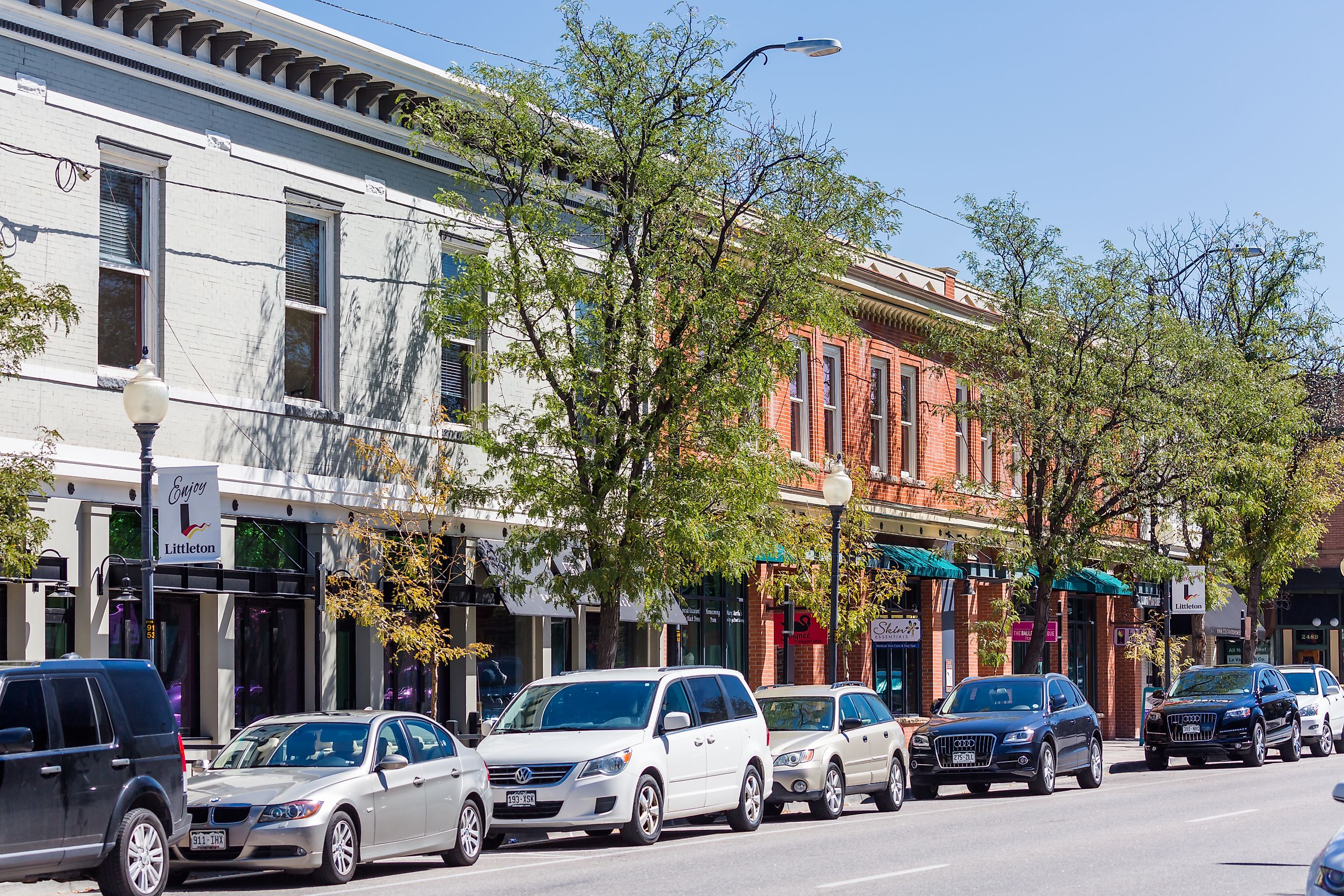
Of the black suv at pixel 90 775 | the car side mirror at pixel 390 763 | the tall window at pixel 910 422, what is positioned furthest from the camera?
the tall window at pixel 910 422

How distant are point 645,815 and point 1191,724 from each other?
16.6 meters

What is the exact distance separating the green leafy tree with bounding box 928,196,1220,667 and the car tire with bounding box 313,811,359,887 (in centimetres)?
1916

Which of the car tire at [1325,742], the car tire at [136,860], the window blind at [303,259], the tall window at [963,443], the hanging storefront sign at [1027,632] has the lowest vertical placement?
the car tire at [1325,742]

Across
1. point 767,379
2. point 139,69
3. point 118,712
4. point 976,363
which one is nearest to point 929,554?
point 976,363

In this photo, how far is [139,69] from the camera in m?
20.4

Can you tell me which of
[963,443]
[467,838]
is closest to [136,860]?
[467,838]

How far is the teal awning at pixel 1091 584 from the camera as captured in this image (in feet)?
133

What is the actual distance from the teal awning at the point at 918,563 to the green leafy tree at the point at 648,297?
1197cm

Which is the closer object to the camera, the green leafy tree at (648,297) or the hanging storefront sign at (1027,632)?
the green leafy tree at (648,297)

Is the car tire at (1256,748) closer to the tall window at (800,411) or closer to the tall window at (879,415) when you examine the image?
the tall window at (879,415)

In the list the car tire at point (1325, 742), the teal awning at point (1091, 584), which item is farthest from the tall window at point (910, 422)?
the car tire at point (1325, 742)

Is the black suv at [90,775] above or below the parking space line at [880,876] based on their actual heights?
above

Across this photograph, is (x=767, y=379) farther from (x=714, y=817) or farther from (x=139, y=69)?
(x=139, y=69)

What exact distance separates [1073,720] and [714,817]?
22.8 ft
